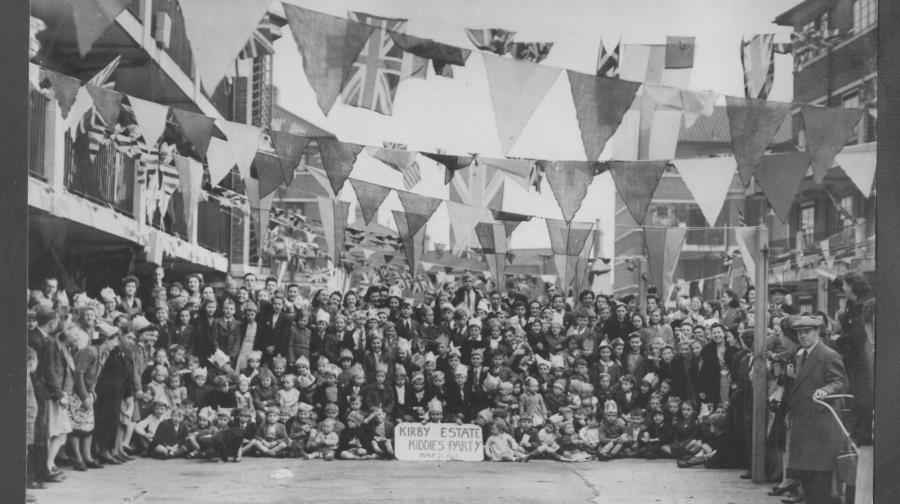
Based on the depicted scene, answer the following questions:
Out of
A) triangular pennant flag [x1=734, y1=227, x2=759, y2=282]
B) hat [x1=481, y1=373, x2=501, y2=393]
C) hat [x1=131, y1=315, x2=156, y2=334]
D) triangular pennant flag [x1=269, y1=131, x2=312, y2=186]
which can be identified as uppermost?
triangular pennant flag [x1=269, y1=131, x2=312, y2=186]

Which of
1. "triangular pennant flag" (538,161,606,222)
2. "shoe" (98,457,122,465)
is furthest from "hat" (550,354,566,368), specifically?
"shoe" (98,457,122,465)

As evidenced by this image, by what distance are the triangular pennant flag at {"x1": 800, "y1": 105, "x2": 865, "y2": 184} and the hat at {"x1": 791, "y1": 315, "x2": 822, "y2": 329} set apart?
0.93 metres

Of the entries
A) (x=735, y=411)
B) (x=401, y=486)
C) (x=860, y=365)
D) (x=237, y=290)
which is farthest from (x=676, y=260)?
(x=237, y=290)

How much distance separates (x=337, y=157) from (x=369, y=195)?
368 millimetres

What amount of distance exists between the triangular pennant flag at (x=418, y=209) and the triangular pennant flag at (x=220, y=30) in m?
1.65

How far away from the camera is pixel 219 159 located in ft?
17.9

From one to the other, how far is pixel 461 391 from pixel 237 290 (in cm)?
156

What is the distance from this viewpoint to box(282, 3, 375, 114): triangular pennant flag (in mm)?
4652

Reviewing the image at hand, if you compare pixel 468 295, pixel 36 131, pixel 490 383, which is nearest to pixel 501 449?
pixel 490 383

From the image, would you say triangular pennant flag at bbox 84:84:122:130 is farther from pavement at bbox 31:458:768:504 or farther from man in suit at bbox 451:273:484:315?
man in suit at bbox 451:273:484:315

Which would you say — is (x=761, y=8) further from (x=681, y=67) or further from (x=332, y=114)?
(x=332, y=114)

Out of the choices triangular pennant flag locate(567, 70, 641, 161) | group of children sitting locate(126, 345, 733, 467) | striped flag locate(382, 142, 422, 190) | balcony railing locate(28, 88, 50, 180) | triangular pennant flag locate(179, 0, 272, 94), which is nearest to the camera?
balcony railing locate(28, 88, 50, 180)

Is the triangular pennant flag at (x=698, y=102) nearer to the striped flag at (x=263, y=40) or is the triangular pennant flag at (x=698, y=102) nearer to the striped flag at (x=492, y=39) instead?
the striped flag at (x=492, y=39)

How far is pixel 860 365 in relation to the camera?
4922 millimetres
